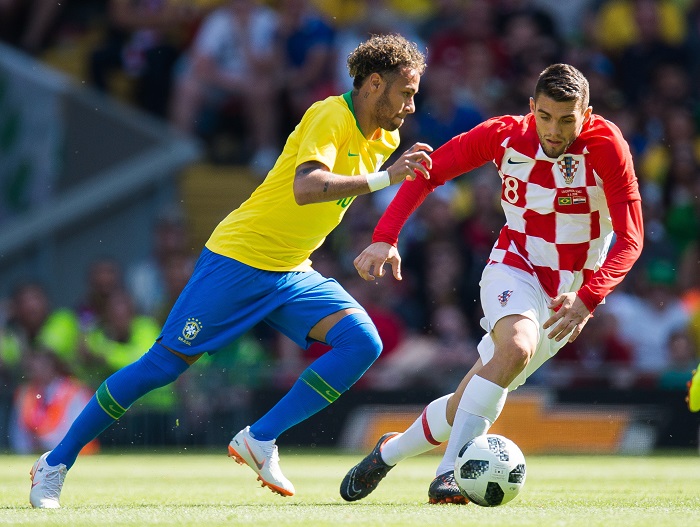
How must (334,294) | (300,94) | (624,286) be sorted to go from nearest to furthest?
(334,294) < (624,286) < (300,94)

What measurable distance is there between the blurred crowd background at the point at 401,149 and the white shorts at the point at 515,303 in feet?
18.5

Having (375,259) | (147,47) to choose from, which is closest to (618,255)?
(375,259)

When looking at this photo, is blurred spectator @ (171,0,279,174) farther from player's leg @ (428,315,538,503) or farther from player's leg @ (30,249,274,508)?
player's leg @ (428,315,538,503)

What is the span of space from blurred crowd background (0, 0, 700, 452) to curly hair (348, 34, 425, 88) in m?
5.86

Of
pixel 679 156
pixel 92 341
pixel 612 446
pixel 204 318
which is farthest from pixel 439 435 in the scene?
pixel 679 156

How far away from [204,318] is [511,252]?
5.23 feet

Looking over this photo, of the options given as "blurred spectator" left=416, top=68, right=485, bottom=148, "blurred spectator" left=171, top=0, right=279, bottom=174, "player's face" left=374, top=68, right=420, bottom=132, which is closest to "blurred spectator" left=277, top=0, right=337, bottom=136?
"blurred spectator" left=171, top=0, right=279, bottom=174

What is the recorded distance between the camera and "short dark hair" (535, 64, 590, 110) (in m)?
6.13

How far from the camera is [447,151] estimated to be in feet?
21.5

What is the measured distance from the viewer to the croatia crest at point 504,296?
628 centimetres

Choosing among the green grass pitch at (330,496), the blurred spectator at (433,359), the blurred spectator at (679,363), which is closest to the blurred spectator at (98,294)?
the green grass pitch at (330,496)

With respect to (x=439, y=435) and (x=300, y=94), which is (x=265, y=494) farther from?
(x=300, y=94)

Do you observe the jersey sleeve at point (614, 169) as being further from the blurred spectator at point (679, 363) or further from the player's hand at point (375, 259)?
the blurred spectator at point (679, 363)

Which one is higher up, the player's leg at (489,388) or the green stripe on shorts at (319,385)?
the player's leg at (489,388)
